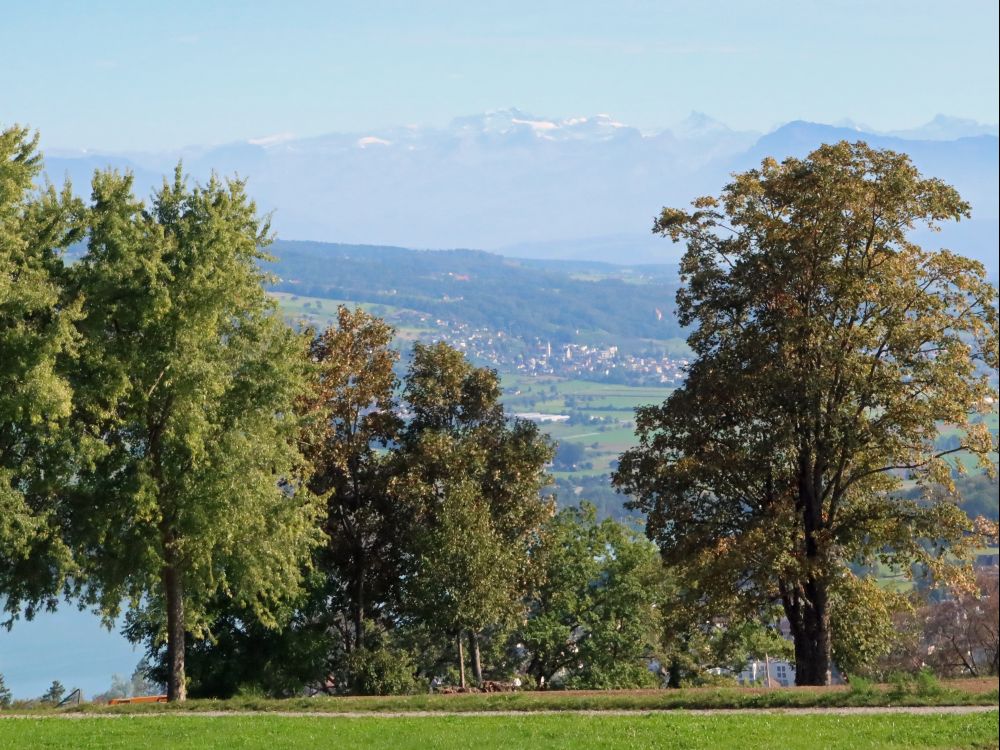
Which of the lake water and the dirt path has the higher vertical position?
the dirt path

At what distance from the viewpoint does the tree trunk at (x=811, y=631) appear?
24.5 metres

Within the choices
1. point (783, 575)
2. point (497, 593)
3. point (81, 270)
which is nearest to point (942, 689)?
point (783, 575)

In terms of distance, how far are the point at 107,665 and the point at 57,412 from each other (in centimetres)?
10982

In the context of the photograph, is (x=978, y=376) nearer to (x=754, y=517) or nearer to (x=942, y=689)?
(x=754, y=517)

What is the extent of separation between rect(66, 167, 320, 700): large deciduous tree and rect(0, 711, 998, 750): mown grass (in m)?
5.11

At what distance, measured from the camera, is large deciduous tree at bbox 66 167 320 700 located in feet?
74.3

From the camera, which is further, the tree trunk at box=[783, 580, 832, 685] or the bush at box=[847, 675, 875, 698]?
the tree trunk at box=[783, 580, 832, 685]

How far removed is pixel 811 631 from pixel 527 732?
402 inches

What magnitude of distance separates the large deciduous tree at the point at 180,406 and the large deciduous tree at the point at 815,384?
7721mm

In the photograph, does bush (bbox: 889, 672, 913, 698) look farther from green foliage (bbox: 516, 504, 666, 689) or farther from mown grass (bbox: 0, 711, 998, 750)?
green foliage (bbox: 516, 504, 666, 689)

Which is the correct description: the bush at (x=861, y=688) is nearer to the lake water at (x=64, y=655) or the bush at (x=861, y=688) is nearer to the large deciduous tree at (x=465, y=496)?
the large deciduous tree at (x=465, y=496)

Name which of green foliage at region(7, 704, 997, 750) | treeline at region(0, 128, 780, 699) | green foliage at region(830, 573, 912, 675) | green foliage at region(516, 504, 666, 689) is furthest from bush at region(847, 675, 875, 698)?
green foliage at region(516, 504, 666, 689)

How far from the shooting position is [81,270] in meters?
22.6

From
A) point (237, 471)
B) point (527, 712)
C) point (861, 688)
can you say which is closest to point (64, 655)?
point (237, 471)
